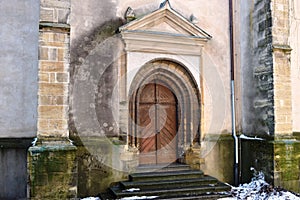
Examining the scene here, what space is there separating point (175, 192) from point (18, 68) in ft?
13.7

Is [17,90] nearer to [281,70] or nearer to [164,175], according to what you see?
[164,175]

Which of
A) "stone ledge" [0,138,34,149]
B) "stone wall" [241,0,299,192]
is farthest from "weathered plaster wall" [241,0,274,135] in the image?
"stone ledge" [0,138,34,149]

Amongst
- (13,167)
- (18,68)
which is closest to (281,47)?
(18,68)

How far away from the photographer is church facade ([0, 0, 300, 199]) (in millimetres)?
5637

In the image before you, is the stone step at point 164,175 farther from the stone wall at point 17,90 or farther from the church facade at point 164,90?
the stone wall at point 17,90

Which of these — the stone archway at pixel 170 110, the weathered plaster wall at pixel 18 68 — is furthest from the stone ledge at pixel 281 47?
the weathered plaster wall at pixel 18 68

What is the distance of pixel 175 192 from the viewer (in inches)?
242

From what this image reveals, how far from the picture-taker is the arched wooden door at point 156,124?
7234 millimetres

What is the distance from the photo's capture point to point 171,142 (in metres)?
7.55

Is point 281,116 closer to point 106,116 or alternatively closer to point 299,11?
point 299,11

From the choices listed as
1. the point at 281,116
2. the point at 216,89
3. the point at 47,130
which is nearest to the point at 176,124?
the point at 216,89

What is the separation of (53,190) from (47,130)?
1.06 metres

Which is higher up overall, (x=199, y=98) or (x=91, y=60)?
(x=91, y=60)

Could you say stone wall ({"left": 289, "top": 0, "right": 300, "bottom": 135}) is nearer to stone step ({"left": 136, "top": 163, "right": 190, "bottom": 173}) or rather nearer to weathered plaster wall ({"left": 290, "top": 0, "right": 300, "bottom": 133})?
weathered plaster wall ({"left": 290, "top": 0, "right": 300, "bottom": 133})
